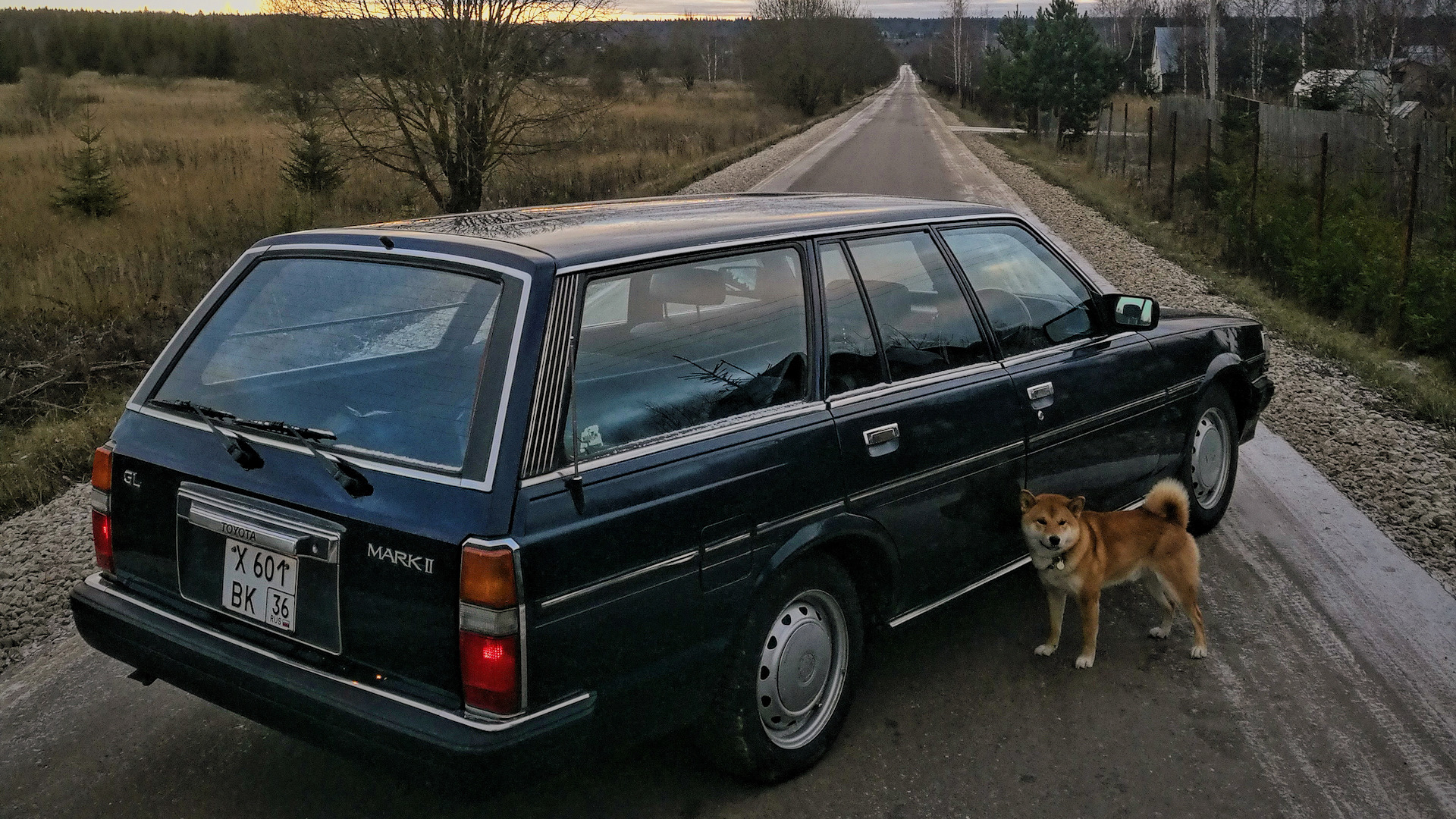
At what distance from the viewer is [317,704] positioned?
2754mm

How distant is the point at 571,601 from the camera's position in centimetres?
266

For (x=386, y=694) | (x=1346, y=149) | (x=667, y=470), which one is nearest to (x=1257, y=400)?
(x=667, y=470)

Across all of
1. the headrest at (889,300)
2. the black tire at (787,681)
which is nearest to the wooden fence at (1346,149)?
the headrest at (889,300)

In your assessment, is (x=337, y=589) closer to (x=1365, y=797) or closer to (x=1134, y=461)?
(x=1365, y=797)

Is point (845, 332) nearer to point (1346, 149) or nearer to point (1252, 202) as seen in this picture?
point (1252, 202)

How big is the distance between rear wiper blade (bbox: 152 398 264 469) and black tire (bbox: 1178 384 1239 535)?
12.8 ft

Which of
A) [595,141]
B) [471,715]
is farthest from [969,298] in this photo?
[595,141]

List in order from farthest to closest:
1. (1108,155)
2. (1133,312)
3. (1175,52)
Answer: (1175,52), (1108,155), (1133,312)

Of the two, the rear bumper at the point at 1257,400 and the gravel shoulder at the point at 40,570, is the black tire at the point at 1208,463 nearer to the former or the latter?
the rear bumper at the point at 1257,400

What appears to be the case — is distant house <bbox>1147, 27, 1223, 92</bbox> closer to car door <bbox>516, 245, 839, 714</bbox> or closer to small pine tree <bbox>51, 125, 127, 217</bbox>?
small pine tree <bbox>51, 125, 127, 217</bbox>

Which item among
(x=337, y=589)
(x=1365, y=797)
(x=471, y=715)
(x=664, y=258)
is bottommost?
(x=1365, y=797)

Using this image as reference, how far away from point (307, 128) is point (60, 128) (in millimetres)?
14991

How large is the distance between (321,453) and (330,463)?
0.05 m

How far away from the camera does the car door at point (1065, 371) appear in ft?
13.8
